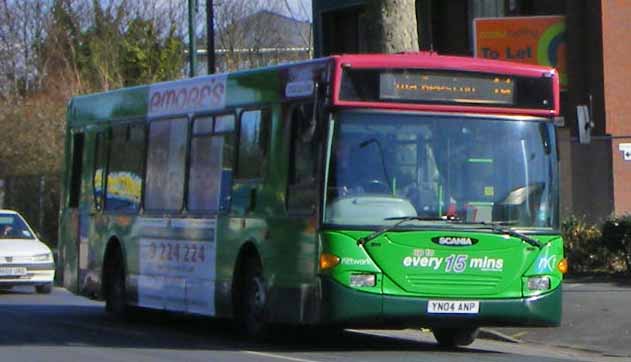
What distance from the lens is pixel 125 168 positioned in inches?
745

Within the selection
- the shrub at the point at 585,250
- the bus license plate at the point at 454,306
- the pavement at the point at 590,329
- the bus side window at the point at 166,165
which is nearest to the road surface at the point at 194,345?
the pavement at the point at 590,329

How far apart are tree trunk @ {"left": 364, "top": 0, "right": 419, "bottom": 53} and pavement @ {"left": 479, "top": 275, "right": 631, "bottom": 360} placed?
12.9 ft

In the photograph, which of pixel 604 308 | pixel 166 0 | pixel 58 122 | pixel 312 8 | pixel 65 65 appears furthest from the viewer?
pixel 166 0

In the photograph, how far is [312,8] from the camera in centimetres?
3531

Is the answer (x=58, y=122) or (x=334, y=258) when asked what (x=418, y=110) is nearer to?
(x=334, y=258)

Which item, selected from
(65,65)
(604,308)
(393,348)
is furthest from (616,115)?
(65,65)

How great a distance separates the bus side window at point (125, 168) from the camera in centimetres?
1847

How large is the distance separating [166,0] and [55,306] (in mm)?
29362

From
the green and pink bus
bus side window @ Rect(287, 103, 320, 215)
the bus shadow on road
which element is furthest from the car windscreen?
bus side window @ Rect(287, 103, 320, 215)

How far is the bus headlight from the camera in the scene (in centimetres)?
1444

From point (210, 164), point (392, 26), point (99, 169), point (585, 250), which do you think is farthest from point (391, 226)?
point (585, 250)

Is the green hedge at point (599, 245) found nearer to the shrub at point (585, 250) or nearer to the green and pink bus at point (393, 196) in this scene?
the shrub at point (585, 250)

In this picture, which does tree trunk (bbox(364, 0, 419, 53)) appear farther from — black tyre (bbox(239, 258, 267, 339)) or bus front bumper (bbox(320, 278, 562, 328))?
bus front bumper (bbox(320, 278, 562, 328))

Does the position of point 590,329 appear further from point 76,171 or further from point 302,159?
point 76,171
